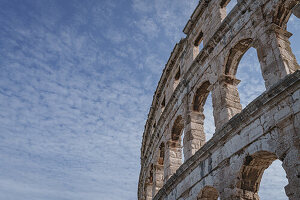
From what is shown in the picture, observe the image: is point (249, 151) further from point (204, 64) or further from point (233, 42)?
point (204, 64)

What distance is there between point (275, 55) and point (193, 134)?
12.2 ft

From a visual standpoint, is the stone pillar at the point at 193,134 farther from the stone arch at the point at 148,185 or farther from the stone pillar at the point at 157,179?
the stone arch at the point at 148,185

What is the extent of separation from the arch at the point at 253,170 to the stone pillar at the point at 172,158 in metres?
4.13

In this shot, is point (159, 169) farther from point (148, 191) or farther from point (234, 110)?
point (234, 110)

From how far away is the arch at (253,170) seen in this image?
248 inches

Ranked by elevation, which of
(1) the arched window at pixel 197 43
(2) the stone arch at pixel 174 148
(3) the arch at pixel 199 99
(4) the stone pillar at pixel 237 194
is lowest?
(4) the stone pillar at pixel 237 194

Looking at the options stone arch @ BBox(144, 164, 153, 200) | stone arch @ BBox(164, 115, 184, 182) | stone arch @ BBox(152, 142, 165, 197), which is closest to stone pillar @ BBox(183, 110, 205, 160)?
stone arch @ BBox(164, 115, 184, 182)

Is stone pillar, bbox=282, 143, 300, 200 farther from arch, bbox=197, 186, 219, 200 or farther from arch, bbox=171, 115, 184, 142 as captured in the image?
arch, bbox=171, 115, 184, 142

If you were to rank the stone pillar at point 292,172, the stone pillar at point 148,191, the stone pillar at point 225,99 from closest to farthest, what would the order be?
the stone pillar at point 292,172
the stone pillar at point 225,99
the stone pillar at point 148,191

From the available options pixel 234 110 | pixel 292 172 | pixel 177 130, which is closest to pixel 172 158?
pixel 177 130

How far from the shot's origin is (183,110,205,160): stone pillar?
9.03m

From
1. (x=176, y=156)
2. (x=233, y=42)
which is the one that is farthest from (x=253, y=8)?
(x=176, y=156)

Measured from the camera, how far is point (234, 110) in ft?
25.8

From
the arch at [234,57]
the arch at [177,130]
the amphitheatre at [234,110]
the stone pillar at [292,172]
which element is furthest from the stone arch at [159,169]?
the stone pillar at [292,172]
